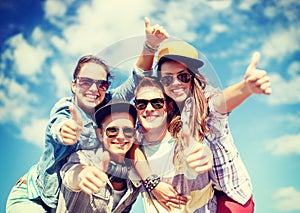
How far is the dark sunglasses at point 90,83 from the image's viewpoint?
126 inches

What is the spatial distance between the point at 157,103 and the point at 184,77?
30cm

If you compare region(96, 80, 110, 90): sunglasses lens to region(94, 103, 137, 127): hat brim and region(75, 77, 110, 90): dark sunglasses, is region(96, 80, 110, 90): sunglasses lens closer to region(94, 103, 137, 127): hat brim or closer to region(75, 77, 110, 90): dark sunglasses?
region(75, 77, 110, 90): dark sunglasses

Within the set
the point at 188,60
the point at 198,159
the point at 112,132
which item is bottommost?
the point at 198,159

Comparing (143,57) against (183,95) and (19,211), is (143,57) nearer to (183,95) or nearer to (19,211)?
(183,95)

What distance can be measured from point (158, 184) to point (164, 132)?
41 centimetres

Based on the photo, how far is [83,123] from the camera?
3.03 meters

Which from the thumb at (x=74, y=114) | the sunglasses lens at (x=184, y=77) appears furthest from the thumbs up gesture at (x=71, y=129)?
the sunglasses lens at (x=184, y=77)

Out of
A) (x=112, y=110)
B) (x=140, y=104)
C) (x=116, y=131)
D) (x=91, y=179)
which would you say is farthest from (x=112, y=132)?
(x=91, y=179)

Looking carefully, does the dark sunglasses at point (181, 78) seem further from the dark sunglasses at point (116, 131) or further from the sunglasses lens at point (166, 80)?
the dark sunglasses at point (116, 131)

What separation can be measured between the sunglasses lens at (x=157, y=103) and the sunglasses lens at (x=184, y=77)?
8.6 inches

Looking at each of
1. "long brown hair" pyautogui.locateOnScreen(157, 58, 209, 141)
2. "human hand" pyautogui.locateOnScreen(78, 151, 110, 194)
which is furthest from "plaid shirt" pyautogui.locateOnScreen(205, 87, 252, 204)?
"human hand" pyautogui.locateOnScreen(78, 151, 110, 194)

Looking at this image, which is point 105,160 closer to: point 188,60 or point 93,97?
point 93,97

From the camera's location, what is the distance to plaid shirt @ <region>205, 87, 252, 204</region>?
2.94 metres

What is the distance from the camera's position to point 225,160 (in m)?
3.09
